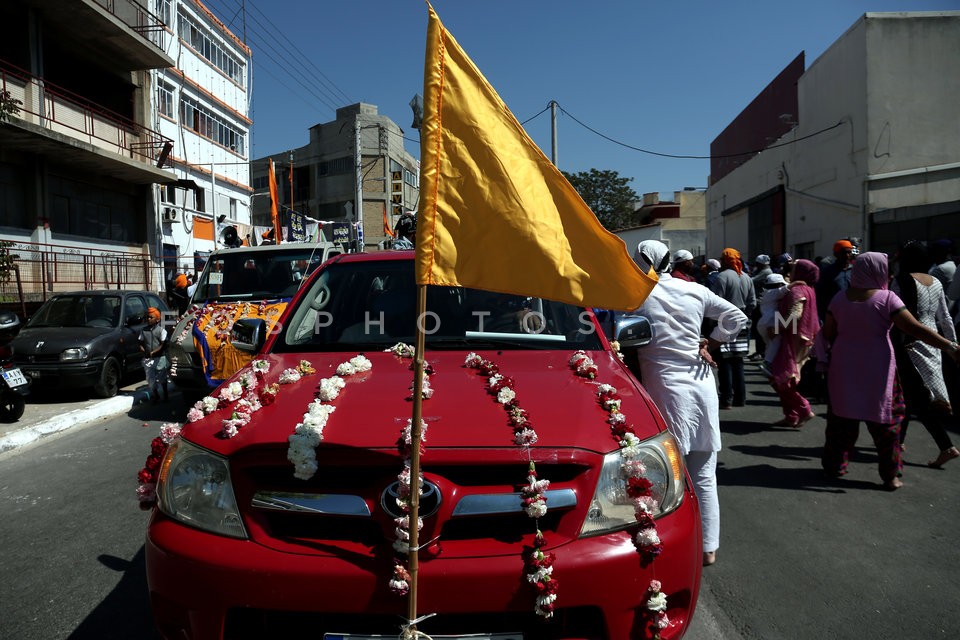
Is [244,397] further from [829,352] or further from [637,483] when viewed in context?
[829,352]

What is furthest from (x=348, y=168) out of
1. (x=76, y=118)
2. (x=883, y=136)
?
(x=883, y=136)

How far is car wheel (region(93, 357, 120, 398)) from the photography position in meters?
9.27

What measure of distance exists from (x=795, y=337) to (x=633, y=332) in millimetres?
4094

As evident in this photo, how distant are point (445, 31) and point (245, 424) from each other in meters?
1.53

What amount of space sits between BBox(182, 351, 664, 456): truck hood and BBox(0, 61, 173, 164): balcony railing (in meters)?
17.1

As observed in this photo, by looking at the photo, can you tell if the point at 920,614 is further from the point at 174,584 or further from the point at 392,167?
the point at 392,167

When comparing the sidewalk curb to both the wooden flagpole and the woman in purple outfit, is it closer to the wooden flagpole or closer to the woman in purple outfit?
the wooden flagpole

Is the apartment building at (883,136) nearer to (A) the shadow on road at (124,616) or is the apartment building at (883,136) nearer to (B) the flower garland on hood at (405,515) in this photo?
(B) the flower garland on hood at (405,515)

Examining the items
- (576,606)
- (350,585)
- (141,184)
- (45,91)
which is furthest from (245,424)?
(141,184)

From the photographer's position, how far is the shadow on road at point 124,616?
2926mm

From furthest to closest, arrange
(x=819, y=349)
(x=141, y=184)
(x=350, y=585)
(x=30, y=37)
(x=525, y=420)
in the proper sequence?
(x=141, y=184)
(x=30, y=37)
(x=819, y=349)
(x=525, y=420)
(x=350, y=585)

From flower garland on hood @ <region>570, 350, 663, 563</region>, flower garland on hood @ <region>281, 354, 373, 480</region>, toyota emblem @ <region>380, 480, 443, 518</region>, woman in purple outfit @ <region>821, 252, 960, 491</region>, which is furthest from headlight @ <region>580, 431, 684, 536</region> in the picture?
woman in purple outfit @ <region>821, 252, 960, 491</region>

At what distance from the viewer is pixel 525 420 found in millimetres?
2279

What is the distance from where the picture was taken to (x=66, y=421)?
7715mm
